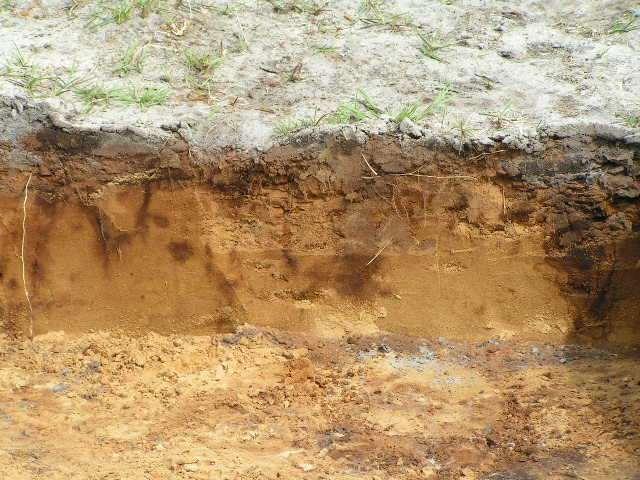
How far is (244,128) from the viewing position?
4.45 m

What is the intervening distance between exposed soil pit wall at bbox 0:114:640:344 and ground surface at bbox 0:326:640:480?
17 cm

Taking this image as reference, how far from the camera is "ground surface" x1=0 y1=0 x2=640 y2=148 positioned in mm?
4523

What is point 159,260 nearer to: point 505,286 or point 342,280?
point 342,280

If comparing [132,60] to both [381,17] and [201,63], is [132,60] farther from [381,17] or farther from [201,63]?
[381,17]

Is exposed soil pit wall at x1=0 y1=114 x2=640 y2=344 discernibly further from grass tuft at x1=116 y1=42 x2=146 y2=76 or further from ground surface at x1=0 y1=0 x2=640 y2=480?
grass tuft at x1=116 y1=42 x2=146 y2=76

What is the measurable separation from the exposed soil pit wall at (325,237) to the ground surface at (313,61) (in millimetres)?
224

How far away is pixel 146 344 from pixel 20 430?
93cm

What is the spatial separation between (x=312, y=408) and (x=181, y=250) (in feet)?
4.03

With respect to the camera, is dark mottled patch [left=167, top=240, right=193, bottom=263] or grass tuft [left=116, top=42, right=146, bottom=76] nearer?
dark mottled patch [left=167, top=240, right=193, bottom=263]

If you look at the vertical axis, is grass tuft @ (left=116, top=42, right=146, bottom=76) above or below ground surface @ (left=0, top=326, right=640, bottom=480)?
above

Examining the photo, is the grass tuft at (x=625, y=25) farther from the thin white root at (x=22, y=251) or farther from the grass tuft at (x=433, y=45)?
the thin white root at (x=22, y=251)

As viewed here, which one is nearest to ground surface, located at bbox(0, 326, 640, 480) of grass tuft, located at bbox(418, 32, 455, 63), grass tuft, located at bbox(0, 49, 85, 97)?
grass tuft, located at bbox(0, 49, 85, 97)

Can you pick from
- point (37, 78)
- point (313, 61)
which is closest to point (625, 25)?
point (313, 61)

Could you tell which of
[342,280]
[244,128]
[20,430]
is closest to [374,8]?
[244,128]
